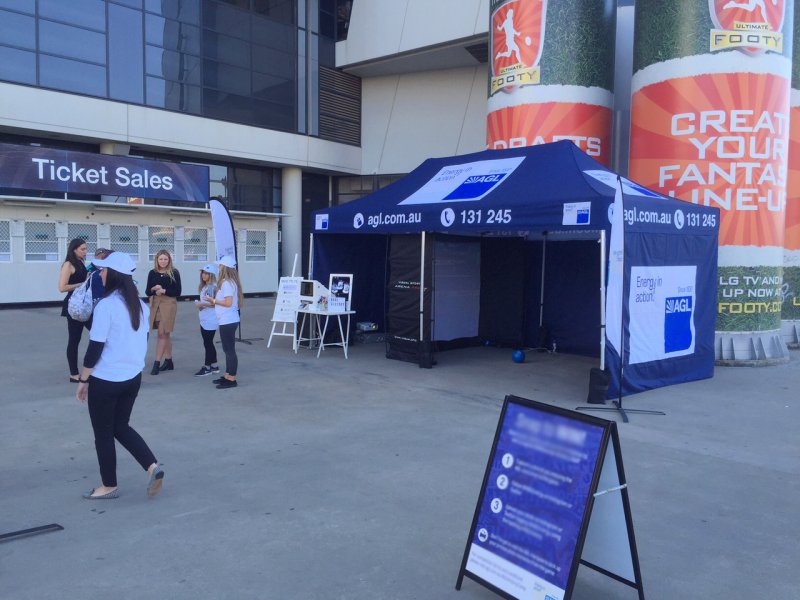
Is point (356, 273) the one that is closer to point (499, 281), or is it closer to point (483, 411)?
point (499, 281)

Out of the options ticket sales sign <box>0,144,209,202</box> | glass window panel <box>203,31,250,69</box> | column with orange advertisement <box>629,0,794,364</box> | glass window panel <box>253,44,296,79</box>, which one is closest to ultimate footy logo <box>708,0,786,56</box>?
column with orange advertisement <box>629,0,794,364</box>

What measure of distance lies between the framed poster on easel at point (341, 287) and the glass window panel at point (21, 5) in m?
13.5

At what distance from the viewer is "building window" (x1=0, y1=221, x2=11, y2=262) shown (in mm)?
17312

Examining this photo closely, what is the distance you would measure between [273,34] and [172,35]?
3.98m

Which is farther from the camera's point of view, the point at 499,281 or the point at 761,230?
the point at 499,281

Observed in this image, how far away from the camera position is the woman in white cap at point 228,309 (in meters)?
7.98

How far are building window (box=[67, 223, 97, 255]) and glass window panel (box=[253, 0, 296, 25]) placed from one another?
9916 millimetres

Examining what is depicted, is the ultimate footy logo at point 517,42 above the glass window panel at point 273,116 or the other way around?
the other way around

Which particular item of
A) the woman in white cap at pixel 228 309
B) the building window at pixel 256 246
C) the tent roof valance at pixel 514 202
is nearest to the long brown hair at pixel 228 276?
the woman in white cap at pixel 228 309

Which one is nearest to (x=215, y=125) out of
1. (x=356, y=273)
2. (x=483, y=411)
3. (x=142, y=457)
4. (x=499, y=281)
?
(x=356, y=273)

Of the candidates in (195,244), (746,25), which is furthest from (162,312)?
(195,244)

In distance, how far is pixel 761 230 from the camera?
1070 centimetres

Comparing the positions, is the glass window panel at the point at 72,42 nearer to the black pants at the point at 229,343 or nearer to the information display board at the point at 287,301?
the information display board at the point at 287,301

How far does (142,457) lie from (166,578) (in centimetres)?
125
